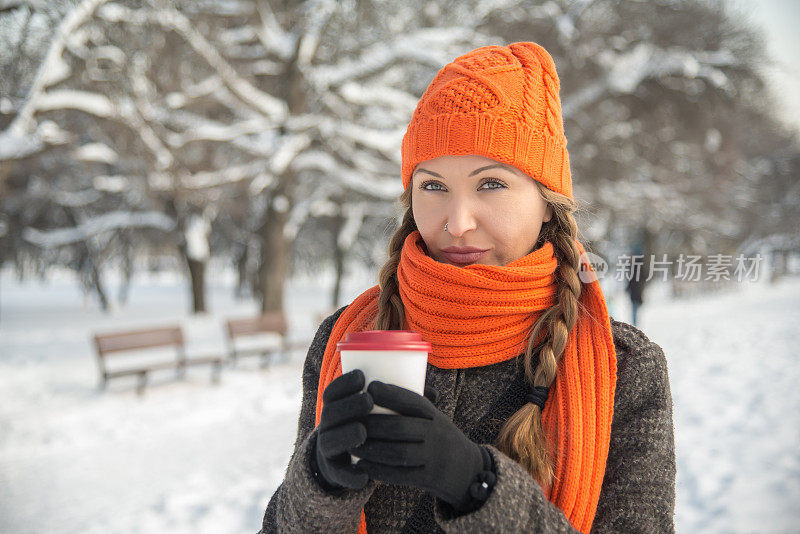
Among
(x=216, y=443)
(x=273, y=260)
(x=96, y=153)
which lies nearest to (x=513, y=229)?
(x=216, y=443)

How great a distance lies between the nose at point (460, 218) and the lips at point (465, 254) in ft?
0.15

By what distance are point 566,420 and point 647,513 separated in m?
0.27

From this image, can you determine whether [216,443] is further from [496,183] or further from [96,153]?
[96,153]

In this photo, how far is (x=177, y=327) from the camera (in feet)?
27.8

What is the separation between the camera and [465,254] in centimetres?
138

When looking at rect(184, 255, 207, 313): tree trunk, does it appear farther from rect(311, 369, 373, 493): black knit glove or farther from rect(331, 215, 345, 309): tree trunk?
rect(311, 369, 373, 493): black knit glove

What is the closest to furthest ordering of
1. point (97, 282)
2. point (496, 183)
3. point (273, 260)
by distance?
point (496, 183), point (273, 260), point (97, 282)

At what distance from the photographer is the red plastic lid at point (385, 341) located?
98cm

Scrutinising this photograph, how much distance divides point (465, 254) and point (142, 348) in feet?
25.5

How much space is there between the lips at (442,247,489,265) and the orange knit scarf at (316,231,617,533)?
86 mm

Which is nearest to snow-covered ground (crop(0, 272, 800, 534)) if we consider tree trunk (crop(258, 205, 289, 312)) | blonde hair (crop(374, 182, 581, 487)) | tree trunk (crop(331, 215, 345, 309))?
tree trunk (crop(258, 205, 289, 312))

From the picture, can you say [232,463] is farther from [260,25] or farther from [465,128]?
[260,25]

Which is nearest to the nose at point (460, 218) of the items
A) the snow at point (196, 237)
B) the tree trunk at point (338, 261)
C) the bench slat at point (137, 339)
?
the bench slat at point (137, 339)

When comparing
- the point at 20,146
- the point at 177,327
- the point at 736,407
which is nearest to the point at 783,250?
the point at 736,407
